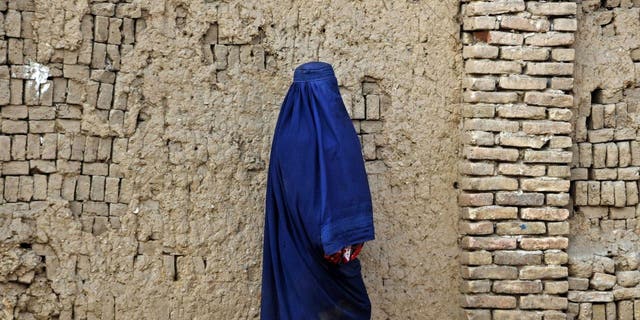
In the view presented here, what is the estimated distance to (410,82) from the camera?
173 inches

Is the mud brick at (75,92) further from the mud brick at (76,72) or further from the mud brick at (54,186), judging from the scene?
the mud brick at (54,186)

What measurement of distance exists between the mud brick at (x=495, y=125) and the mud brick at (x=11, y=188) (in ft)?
7.08

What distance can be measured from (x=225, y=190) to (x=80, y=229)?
2.28 feet

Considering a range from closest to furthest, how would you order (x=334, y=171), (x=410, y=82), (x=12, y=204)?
(x=334, y=171)
(x=12, y=204)
(x=410, y=82)

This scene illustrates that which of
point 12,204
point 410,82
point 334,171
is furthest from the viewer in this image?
point 410,82

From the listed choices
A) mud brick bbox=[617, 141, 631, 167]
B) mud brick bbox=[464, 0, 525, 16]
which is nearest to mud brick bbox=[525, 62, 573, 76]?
mud brick bbox=[464, 0, 525, 16]

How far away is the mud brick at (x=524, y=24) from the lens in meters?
4.29

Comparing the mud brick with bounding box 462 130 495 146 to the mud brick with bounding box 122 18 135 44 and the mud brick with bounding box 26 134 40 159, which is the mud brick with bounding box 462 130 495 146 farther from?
the mud brick with bounding box 26 134 40 159

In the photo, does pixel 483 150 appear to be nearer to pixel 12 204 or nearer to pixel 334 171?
pixel 334 171

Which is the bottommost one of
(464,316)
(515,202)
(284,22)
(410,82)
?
(464,316)

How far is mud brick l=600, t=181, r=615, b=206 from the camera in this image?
4.48 m

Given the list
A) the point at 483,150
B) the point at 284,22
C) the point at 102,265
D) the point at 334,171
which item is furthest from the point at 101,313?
the point at 483,150

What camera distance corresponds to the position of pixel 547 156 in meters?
4.32

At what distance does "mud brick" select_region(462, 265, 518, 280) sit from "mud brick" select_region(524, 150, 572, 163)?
0.54 meters
